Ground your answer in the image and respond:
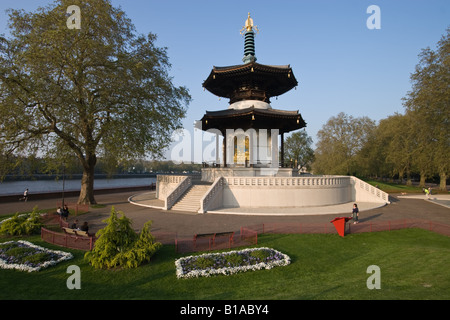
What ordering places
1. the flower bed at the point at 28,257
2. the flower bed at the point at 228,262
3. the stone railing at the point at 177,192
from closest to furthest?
1. the flower bed at the point at 228,262
2. the flower bed at the point at 28,257
3. the stone railing at the point at 177,192

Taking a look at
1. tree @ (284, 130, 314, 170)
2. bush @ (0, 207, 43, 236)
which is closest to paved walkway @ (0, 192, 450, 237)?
bush @ (0, 207, 43, 236)

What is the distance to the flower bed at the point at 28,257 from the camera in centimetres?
909

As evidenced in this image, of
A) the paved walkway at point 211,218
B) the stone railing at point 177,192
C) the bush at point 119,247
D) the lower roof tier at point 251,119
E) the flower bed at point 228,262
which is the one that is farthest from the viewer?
the lower roof tier at point 251,119

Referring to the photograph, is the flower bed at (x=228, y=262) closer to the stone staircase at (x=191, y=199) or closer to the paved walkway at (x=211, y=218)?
the paved walkway at (x=211, y=218)

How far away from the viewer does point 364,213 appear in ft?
65.2

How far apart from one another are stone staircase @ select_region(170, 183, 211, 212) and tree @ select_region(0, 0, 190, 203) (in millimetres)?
5482

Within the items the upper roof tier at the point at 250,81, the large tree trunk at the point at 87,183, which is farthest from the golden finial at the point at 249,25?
the large tree trunk at the point at 87,183

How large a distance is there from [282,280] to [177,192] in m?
15.8

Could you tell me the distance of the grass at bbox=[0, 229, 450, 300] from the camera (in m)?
7.19

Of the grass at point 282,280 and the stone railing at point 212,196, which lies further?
the stone railing at point 212,196

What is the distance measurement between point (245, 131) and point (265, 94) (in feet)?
18.8

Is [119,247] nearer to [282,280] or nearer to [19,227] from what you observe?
[282,280]

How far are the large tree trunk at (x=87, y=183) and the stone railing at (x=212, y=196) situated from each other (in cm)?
1164

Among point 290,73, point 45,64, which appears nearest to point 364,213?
point 290,73
